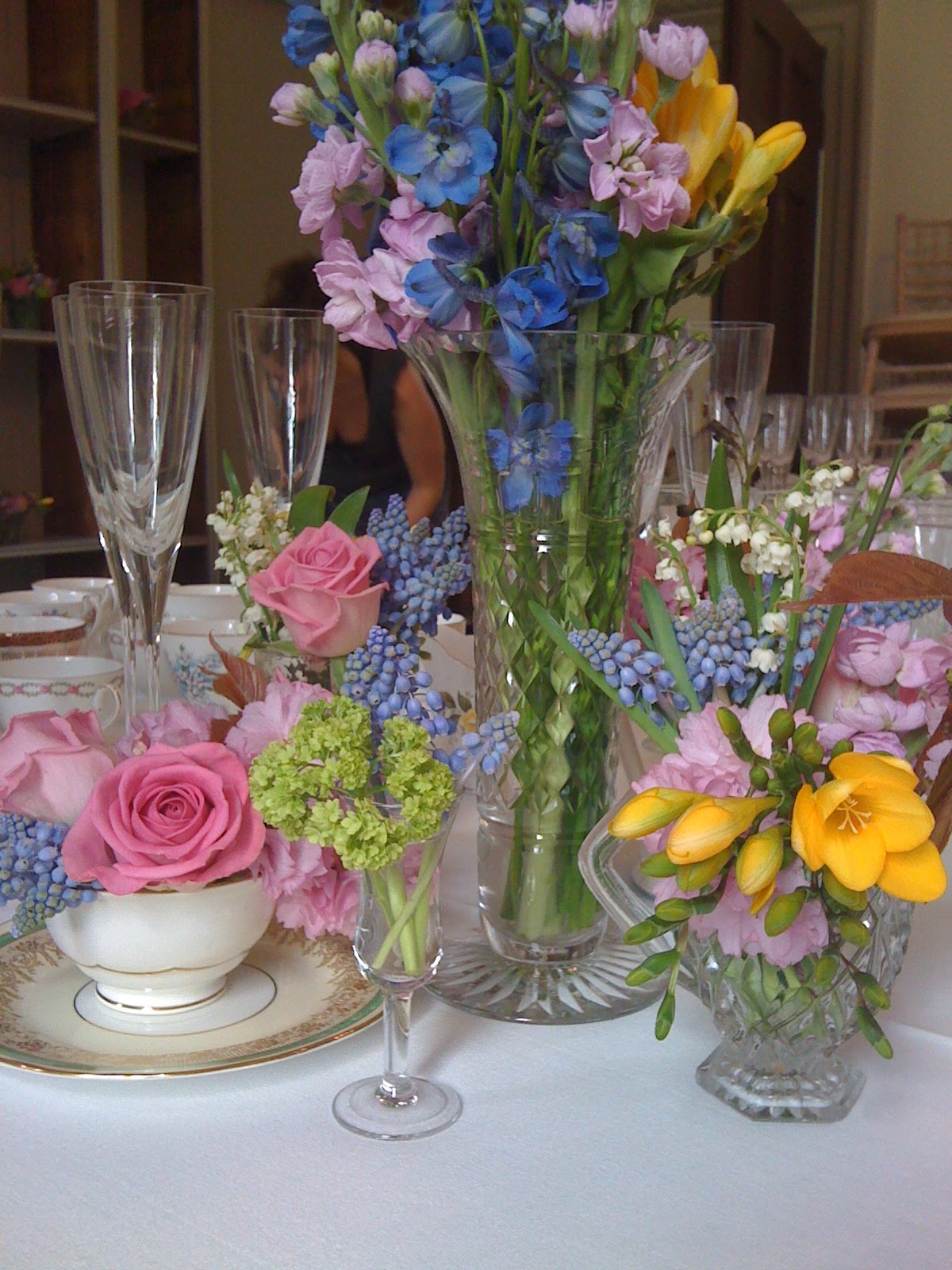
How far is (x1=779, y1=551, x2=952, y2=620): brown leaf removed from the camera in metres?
0.39

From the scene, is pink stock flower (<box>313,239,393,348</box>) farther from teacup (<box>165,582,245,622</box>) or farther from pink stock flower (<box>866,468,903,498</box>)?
teacup (<box>165,582,245,622</box>)

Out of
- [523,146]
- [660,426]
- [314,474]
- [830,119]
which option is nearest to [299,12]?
[523,146]

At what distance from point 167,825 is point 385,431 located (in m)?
2.02

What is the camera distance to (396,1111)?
1.48 ft

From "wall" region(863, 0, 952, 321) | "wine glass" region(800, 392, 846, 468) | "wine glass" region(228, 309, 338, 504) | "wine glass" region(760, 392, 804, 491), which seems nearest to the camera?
"wine glass" region(228, 309, 338, 504)

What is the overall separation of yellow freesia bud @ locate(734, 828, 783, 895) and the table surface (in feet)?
0.35

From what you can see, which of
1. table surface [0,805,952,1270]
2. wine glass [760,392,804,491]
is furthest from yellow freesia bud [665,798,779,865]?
wine glass [760,392,804,491]

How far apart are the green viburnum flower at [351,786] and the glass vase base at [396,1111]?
99mm

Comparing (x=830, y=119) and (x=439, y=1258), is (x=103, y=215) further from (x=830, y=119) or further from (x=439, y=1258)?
(x=830, y=119)

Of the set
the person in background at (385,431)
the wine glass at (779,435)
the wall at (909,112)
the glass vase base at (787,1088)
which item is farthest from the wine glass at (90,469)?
the wall at (909,112)

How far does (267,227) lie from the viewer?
155 inches

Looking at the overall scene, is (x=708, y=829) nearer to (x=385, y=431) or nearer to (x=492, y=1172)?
(x=492, y=1172)

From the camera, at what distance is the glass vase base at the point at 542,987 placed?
537 mm

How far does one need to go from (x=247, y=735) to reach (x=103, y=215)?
273cm
